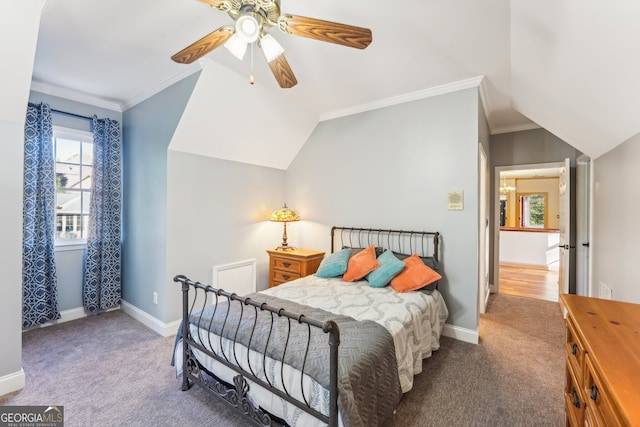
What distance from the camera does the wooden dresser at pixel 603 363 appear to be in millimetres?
743

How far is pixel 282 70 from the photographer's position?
1.95m

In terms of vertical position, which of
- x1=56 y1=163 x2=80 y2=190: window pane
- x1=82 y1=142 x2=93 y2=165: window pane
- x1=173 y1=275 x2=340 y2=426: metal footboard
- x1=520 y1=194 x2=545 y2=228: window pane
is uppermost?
x1=82 y1=142 x2=93 y2=165: window pane

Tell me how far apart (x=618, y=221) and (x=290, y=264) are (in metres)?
3.12

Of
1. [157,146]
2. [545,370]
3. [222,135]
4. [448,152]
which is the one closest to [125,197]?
[157,146]

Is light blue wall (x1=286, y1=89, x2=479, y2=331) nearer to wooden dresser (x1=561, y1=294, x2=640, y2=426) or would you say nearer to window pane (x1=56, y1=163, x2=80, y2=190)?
wooden dresser (x1=561, y1=294, x2=640, y2=426)

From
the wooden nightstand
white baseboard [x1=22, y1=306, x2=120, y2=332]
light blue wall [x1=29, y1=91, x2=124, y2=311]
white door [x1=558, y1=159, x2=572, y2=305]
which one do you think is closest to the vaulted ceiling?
light blue wall [x1=29, y1=91, x2=124, y2=311]

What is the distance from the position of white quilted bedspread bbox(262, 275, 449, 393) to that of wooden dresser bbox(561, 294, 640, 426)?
0.86 meters

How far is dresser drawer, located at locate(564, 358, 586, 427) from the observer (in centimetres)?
113

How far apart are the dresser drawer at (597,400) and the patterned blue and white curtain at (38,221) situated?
446cm

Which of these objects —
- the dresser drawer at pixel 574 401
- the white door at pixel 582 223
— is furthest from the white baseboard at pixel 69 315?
the white door at pixel 582 223

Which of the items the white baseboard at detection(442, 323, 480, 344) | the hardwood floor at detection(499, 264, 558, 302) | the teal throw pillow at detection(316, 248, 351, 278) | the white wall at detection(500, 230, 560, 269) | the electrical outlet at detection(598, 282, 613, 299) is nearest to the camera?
the electrical outlet at detection(598, 282, 613, 299)

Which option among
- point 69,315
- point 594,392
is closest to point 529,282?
point 594,392

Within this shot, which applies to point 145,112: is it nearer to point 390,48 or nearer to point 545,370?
point 390,48

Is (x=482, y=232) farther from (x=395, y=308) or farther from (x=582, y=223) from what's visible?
(x=395, y=308)
